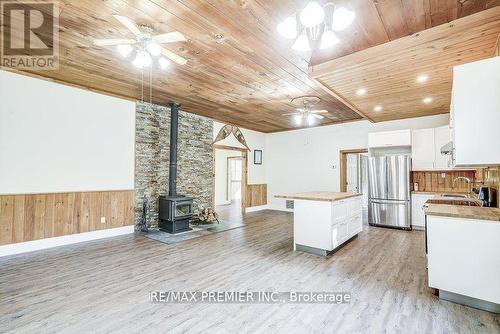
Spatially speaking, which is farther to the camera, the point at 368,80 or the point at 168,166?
the point at 168,166

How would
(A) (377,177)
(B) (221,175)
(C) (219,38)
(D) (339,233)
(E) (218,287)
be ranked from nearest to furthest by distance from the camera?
1. (E) (218,287)
2. (C) (219,38)
3. (D) (339,233)
4. (A) (377,177)
5. (B) (221,175)

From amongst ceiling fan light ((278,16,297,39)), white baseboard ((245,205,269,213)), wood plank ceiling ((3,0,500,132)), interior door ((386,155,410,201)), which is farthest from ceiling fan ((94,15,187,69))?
white baseboard ((245,205,269,213))

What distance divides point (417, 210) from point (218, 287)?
16.3 ft

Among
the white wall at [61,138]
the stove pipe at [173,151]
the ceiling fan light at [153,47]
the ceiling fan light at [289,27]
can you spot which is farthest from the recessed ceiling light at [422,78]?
the white wall at [61,138]

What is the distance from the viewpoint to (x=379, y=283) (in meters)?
2.77

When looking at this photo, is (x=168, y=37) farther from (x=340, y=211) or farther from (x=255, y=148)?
(x=255, y=148)

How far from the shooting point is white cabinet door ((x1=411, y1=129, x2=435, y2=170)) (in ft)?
17.6

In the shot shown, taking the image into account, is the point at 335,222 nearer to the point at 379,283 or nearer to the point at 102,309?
the point at 379,283

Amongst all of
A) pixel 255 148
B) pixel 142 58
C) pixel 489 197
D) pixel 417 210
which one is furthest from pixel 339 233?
pixel 255 148

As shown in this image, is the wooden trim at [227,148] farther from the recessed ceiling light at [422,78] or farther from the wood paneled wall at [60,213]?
the recessed ceiling light at [422,78]

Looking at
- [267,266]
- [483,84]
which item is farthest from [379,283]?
[483,84]

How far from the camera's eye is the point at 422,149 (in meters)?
5.45

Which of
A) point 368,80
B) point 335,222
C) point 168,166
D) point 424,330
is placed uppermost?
point 368,80

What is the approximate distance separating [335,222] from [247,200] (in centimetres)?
436
